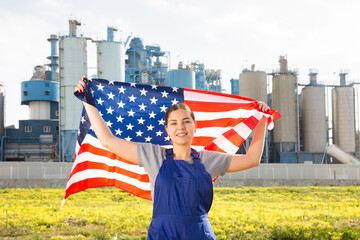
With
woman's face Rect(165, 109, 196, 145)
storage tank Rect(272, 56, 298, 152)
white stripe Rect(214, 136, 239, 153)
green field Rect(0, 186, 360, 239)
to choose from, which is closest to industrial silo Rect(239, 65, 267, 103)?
storage tank Rect(272, 56, 298, 152)

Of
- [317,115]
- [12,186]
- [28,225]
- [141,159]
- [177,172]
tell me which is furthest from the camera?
[317,115]

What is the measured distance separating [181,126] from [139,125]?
2.17m

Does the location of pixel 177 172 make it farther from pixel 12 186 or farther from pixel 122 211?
pixel 12 186

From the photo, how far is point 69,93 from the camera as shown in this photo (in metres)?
44.7

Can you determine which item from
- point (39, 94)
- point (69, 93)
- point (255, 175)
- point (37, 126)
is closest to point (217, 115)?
point (255, 175)

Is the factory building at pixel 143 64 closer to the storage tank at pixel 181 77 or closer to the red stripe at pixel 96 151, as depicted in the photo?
the storage tank at pixel 181 77

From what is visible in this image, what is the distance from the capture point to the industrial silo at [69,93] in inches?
1752

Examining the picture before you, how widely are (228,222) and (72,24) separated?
40.0 meters

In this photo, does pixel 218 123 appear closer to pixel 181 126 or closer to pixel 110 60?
pixel 181 126

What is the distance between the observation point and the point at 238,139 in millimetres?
5793

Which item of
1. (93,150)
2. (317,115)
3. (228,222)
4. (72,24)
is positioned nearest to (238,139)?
(93,150)

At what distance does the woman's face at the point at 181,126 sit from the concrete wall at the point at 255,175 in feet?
83.9

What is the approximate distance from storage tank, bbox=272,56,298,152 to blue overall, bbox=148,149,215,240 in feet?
162

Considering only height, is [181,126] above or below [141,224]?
above
